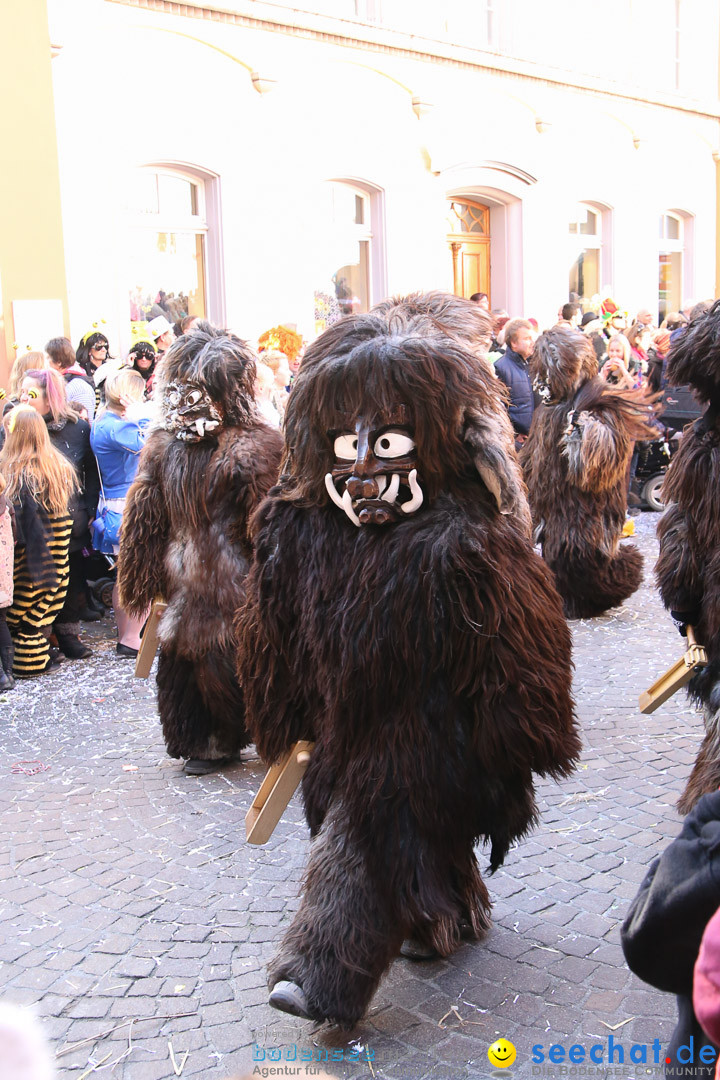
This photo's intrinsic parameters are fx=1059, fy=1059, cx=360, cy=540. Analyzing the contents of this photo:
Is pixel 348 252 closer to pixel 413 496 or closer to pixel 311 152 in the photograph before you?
pixel 311 152

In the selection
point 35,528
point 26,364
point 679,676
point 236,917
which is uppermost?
point 26,364

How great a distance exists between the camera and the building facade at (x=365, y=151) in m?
10.6

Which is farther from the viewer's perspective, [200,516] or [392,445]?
[200,516]

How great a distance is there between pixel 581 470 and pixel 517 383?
224cm

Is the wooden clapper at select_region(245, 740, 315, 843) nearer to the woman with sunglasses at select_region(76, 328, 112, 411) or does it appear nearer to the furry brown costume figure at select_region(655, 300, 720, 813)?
the furry brown costume figure at select_region(655, 300, 720, 813)

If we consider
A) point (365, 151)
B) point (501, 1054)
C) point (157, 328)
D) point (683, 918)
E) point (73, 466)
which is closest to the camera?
point (683, 918)

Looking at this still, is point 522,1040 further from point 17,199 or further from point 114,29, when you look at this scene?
point 114,29

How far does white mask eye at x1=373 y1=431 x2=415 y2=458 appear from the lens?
2.88 meters

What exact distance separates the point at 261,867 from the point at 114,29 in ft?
30.3

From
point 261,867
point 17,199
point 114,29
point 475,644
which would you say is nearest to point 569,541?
point 261,867

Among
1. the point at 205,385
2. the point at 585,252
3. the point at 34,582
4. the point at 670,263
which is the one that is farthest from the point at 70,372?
the point at 670,263

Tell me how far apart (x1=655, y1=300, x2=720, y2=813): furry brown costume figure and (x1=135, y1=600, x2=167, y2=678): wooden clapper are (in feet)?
7.43

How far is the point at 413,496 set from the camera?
2.89m

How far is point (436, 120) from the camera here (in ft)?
44.9
